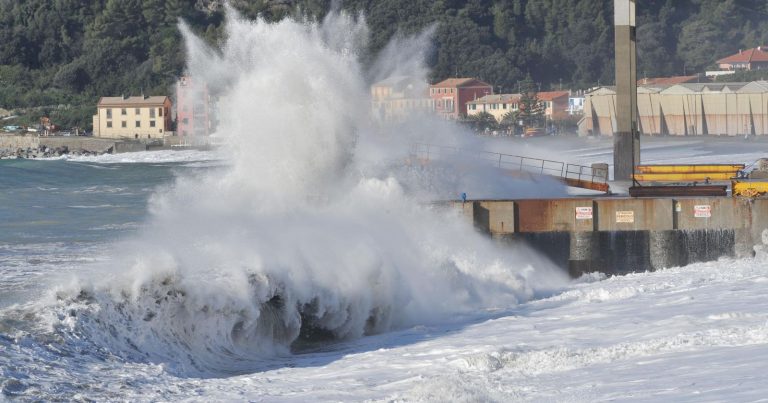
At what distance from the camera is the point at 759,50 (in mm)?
147375

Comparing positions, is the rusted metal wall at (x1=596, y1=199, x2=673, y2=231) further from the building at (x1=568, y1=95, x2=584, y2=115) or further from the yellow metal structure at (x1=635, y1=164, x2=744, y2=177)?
the building at (x1=568, y1=95, x2=584, y2=115)

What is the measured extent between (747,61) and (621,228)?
12364 centimetres

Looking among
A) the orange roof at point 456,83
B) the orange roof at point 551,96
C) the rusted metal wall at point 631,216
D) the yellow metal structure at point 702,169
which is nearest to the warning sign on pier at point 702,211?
the rusted metal wall at point 631,216

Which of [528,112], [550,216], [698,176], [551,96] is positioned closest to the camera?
[550,216]

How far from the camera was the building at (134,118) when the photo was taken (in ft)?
386

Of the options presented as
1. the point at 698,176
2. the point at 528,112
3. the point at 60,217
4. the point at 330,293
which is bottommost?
the point at 330,293

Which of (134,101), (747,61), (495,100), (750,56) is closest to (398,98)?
(134,101)

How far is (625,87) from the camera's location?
111 feet

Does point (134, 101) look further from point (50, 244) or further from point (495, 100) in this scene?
point (50, 244)

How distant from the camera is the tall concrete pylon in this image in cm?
3356

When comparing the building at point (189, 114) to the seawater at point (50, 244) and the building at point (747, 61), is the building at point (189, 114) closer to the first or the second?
the seawater at point (50, 244)

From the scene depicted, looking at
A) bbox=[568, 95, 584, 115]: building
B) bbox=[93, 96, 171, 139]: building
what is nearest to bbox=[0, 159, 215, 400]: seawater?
bbox=[93, 96, 171, 139]: building

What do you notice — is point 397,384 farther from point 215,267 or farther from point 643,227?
point 643,227

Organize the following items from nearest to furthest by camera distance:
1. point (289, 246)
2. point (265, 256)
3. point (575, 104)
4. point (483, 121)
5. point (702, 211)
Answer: point (265, 256) → point (289, 246) → point (702, 211) → point (483, 121) → point (575, 104)
